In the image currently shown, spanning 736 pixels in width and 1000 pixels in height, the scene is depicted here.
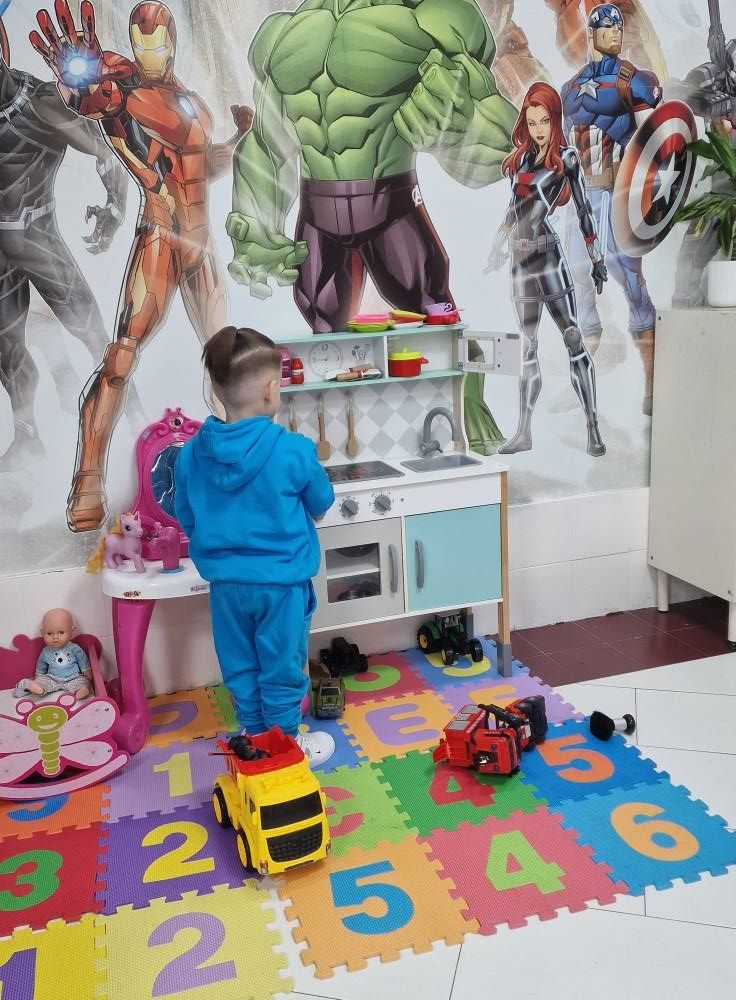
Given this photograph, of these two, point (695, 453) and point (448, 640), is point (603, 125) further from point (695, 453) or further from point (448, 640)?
point (448, 640)

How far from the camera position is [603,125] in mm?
3730

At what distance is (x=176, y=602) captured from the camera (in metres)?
3.54

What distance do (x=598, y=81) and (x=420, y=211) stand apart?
Result: 0.87 metres

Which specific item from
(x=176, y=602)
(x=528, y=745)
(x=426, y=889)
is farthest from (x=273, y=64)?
(x=426, y=889)

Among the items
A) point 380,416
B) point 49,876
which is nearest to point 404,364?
point 380,416

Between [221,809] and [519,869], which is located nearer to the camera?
[519,869]

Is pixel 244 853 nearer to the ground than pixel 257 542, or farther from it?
nearer to the ground

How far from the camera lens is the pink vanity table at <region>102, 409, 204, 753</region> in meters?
3.20

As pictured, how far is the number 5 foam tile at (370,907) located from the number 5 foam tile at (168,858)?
0.19 m

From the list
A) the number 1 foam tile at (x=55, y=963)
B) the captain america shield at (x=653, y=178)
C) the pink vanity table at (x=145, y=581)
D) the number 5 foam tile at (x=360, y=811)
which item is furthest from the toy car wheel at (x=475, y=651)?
the number 1 foam tile at (x=55, y=963)

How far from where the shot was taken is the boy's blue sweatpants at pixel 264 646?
2779mm

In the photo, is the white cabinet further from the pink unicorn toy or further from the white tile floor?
the pink unicorn toy

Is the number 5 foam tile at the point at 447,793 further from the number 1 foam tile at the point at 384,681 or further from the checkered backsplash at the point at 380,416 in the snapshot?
the checkered backsplash at the point at 380,416

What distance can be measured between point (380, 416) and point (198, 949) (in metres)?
2.04
